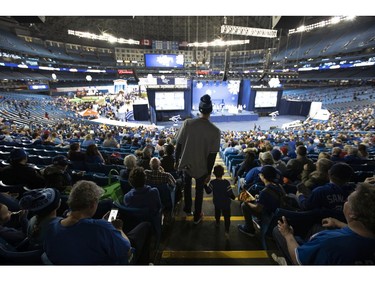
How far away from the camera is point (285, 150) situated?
6.50 metres

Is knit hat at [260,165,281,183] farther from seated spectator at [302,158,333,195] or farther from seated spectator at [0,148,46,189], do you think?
seated spectator at [0,148,46,189]

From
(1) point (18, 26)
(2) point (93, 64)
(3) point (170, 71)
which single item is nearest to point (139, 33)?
(2) point (93, 64)

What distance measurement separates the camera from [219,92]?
2812 centimetres

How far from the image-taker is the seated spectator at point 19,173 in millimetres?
3324

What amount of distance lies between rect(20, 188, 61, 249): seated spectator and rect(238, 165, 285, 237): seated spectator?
2373 millimetres

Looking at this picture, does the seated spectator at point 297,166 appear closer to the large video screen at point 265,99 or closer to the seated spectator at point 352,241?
the seated spectator at point 352,241

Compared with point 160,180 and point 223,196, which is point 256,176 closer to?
point 223,196

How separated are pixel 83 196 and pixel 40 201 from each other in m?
0.46

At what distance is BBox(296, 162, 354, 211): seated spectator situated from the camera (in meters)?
2.40

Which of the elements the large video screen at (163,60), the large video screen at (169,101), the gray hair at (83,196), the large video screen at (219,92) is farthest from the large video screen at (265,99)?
the gray hair at (83,196)

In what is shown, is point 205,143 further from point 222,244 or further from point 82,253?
point 82,253

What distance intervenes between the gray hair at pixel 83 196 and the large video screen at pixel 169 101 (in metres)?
23.2

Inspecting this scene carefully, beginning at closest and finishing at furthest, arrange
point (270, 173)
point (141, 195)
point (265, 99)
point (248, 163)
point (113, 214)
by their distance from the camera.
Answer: point (113, 214) < point (141, 195) < point (270, 173) < point (248, 163) < point (265, 99)

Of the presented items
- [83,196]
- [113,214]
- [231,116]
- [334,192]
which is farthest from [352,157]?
[231,116]
